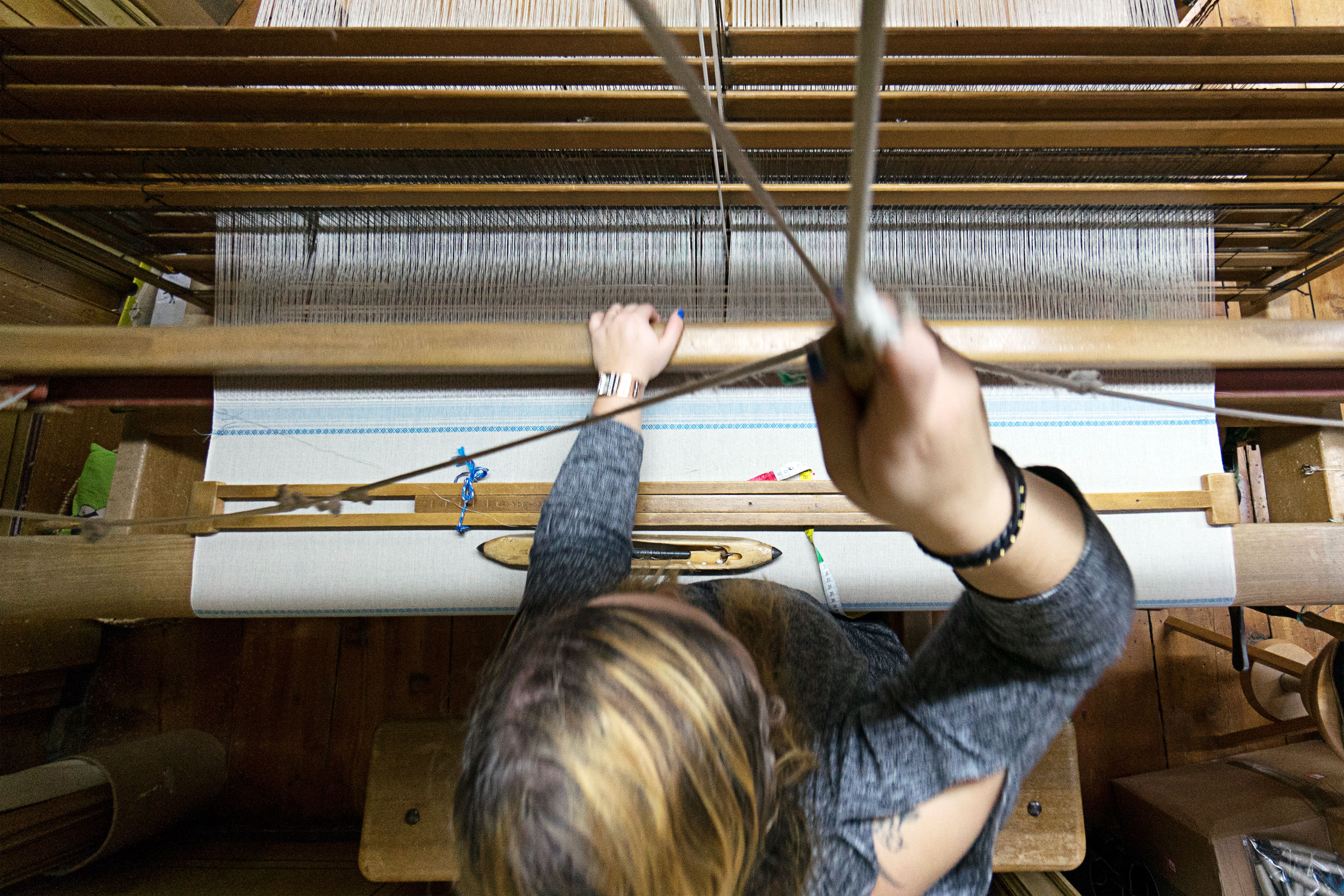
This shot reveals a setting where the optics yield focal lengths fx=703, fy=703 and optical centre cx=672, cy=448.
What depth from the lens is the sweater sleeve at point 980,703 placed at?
1.37ft

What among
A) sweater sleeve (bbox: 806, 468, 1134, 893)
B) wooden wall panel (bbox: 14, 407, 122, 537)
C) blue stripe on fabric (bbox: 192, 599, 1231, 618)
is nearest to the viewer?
sweater sleeve (bbox: 806, 468, 1134, 893)

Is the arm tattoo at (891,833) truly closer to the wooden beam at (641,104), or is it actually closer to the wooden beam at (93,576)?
the wooden beam at (641,104)

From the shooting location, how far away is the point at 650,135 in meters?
0.87

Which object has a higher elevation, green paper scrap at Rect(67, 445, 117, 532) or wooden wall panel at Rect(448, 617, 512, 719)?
green paper scrap at Rect(67, 445, 117, 532)

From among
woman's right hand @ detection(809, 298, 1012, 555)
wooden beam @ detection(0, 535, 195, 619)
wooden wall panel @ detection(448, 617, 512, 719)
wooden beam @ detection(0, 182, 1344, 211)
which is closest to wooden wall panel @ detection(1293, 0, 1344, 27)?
wooden beam @ detection(0, 182, 1344, 211)

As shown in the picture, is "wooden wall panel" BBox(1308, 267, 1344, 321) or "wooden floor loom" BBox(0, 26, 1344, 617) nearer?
"wooden floor loom" BBox(0, 26, 1344, 617)

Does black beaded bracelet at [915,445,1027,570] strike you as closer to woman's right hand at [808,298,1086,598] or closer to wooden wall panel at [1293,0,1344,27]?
woman's right hand at [808,298,1086,598]

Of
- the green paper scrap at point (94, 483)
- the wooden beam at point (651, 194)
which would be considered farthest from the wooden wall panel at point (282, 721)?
the wooden beam at point (651, 194)

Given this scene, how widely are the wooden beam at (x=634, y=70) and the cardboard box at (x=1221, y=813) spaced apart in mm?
1210

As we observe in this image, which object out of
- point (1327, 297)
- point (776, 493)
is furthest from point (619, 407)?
point (1327, 297)

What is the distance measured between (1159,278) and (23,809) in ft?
6.76

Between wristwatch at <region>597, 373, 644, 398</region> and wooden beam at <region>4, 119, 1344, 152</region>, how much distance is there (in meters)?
0.29

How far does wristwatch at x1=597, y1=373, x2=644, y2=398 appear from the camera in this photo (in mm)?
881

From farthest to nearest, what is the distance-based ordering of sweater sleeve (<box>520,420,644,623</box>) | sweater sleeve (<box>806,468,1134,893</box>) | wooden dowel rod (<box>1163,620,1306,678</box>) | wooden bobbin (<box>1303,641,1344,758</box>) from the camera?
wooden dowel rod (<box>1163,620,1306,678</box>)
wooden bobbin (<box>1303,641,1344,758</box>)
sweater sleeve (<box>520,420,644,623</box>)
sweater sleeve (<box>806,468,1134,893</box>)
